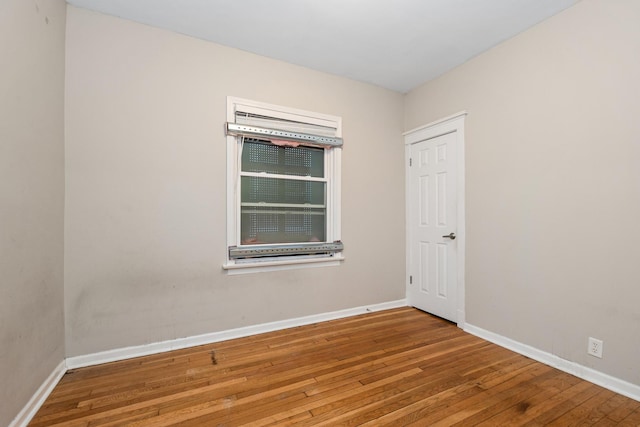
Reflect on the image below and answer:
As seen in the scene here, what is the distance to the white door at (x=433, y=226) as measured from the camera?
10.1ft

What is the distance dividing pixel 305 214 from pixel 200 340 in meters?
1.58

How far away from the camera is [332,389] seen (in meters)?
1.88

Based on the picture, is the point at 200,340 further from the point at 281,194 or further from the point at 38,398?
the point at 281,194

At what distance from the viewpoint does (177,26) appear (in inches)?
95.2

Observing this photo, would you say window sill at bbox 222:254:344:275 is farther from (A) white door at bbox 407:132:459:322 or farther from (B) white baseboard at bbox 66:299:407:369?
(A) white door at bbox 407:132:459:322

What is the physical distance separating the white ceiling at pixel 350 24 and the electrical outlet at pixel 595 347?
249 cm

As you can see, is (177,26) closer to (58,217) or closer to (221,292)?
(58,217)

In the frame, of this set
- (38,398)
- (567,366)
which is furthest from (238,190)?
(567,366)

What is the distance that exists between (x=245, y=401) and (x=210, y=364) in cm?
60

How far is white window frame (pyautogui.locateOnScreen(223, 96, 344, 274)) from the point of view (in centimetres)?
270

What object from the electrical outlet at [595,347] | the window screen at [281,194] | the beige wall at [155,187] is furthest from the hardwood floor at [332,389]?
the window screen at [281,194]

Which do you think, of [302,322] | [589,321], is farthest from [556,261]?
[302,322]

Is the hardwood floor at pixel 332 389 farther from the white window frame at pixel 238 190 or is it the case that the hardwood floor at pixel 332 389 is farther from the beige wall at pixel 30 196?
the white window frame at pixel 238 190

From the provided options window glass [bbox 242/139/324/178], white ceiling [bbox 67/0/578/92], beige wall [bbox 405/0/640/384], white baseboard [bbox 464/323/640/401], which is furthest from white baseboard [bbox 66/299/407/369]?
white ceiling [bbox 67/0/578/92]
